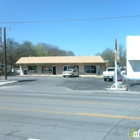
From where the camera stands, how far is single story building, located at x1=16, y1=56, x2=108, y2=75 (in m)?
53.5

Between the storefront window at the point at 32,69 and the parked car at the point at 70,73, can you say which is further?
the storefront window at the point at 32,69

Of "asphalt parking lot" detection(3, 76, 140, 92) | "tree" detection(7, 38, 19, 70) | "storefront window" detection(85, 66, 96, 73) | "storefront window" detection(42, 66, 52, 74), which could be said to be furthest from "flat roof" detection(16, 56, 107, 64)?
"asphalt parking lot" detection(3, 76, 140, 92)

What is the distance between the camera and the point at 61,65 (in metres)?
55.9

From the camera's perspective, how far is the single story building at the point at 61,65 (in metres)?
53.5

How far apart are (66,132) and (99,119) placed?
76.3 inches

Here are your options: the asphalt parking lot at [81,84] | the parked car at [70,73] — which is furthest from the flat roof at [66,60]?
the asphalt parking lot at [81,84]

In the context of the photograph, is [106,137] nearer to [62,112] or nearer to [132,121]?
[132,121]

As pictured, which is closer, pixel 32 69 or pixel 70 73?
pixel 70 73

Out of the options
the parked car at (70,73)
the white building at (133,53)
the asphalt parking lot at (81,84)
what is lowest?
the asphalt parking lot at (81,84)

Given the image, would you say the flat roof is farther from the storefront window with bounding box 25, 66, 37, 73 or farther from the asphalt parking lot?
the asphalt parking lot

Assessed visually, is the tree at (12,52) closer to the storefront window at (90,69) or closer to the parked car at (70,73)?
the parked car at (70,73)

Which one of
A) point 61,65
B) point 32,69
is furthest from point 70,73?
point 32,69

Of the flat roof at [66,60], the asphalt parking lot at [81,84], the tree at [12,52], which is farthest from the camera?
the tree at [12,52]

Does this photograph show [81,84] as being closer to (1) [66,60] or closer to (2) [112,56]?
(1) [66,60]
